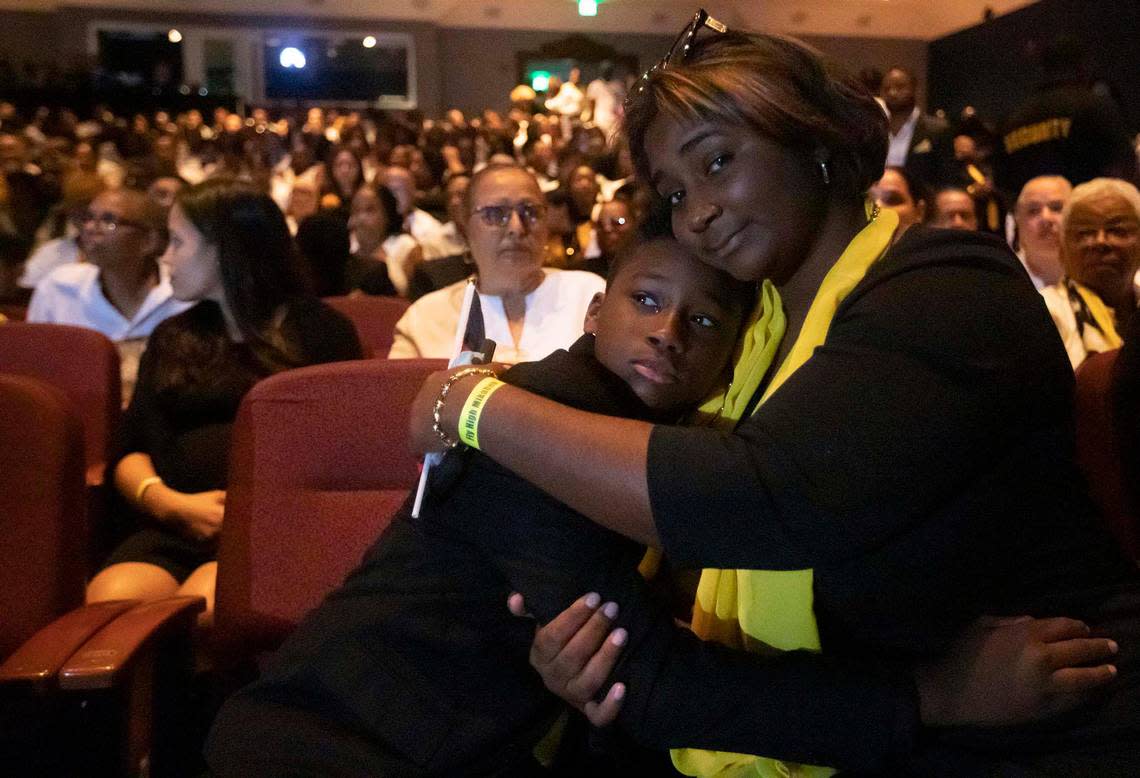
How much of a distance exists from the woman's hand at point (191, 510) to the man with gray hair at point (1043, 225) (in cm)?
277

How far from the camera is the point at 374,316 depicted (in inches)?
136

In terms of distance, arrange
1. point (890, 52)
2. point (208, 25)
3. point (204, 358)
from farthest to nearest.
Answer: point (890, 52), point (208, 25), point (204, 358)

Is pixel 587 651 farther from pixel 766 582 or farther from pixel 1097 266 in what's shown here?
pixel 1097 266

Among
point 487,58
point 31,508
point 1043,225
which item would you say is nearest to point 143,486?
point 31,508

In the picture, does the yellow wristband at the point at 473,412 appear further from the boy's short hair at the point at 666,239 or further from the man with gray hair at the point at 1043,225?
the man with gray hair at the point at 1043,225

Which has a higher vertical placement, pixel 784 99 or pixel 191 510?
pixel 784 99

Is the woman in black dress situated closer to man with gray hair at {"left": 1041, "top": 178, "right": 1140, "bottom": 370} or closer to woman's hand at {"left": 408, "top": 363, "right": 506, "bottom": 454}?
woman's hand at {"left": 408, "top": 363, "right": 506, "bottom": 454}

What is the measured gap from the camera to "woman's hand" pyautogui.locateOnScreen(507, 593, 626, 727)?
1.11 metres

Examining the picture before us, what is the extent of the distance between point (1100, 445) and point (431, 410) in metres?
1.20

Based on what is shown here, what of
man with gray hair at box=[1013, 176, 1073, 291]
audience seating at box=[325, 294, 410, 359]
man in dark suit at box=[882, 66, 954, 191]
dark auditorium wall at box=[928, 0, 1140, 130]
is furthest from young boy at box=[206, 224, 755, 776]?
dark auditorium wall at box=[928, 0, 1140, 130]

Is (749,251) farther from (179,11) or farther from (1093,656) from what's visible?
(179,11)

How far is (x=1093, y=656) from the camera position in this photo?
1078 mm

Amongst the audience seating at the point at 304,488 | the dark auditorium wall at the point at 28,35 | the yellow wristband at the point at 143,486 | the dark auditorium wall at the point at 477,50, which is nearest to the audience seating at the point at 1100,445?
the audience seating at the point at 304,488

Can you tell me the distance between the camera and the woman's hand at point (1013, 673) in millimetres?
1052
